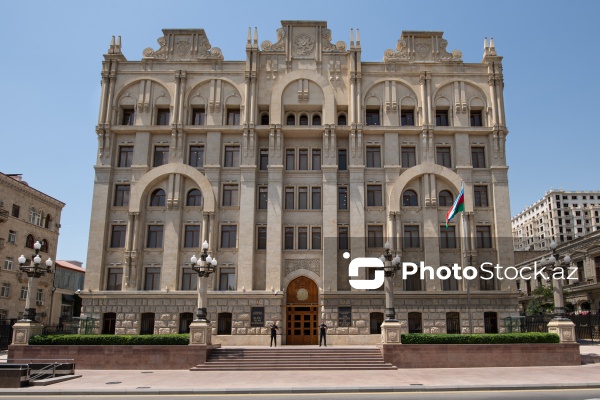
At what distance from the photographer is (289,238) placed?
39.7 m

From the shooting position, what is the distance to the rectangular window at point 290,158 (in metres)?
41.3

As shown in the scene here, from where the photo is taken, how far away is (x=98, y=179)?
132ft

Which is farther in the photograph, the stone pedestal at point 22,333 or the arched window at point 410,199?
the arched window at point 410,199

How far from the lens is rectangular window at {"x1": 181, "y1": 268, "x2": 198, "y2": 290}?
38.6 meters

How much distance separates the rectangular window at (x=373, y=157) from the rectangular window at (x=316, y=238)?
6635 mm

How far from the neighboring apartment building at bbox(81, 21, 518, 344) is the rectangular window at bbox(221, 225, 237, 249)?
0.09m

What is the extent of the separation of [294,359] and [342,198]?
1561 centimetres

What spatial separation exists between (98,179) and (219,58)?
1369cm

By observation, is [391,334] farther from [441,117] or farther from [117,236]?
[117,236]

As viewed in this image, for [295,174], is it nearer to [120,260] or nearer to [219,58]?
[219,58]

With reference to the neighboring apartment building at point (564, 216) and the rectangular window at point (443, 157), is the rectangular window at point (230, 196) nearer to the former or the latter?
the rectangular window at point (443, 157)

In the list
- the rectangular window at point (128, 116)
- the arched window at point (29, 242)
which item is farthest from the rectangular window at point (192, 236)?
the arched window at point (29, 242)

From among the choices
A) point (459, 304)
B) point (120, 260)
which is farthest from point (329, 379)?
point (120, 260)

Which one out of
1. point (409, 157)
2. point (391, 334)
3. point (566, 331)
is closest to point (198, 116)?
point (409, 157)
